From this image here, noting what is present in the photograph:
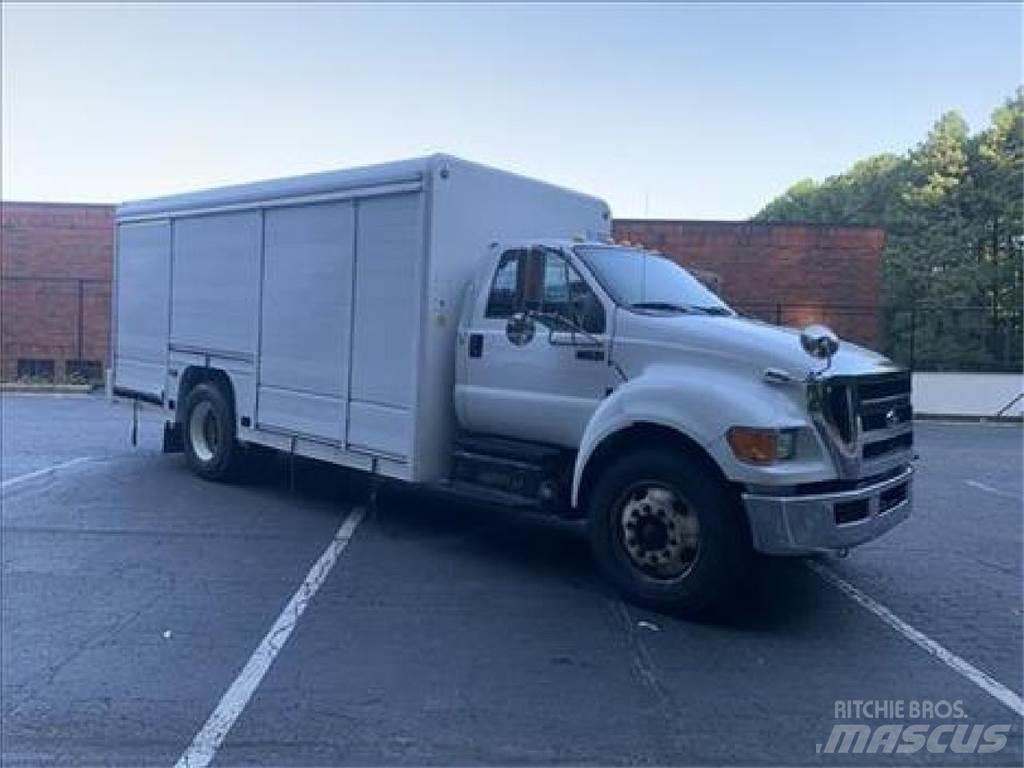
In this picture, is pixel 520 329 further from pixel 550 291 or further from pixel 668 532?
pixel 668 532

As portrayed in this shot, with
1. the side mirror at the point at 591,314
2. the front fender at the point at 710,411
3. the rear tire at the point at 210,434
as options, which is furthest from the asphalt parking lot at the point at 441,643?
the side mirror at the point at 591,314

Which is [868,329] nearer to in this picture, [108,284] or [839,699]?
[108,284]

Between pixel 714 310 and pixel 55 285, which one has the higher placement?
pixel 55 285

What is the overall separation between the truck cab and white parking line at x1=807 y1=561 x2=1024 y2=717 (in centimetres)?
62

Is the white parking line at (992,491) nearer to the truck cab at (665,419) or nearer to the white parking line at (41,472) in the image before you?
the truck cab at (665,419)

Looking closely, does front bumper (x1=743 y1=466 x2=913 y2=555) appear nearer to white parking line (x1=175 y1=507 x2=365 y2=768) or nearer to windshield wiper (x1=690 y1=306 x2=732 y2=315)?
windshield wiper (x1=690 y1=306 x2=732 y2=315)

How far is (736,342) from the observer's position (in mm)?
5914

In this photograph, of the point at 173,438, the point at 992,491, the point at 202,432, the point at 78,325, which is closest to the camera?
the point at 202,432

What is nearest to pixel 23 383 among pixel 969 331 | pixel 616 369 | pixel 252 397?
pixel 252 397

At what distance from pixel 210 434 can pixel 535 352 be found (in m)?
4.65

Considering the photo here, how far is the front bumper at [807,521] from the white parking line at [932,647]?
647 millimetres

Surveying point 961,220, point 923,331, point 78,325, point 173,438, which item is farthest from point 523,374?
point 961,220

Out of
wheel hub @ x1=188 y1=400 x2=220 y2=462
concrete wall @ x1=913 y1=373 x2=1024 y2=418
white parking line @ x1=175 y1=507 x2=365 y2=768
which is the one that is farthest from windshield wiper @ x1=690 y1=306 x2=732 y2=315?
concrete wall @ x1=913 y1=373 x2=1024 y2=418

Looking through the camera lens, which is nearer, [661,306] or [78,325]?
[661,306]
